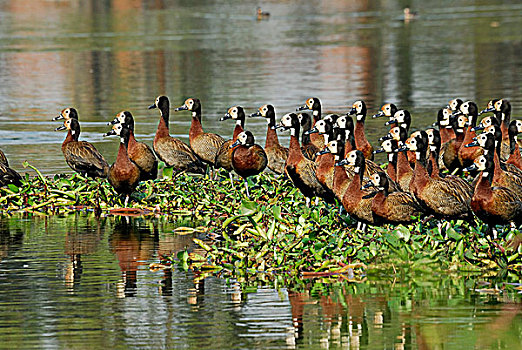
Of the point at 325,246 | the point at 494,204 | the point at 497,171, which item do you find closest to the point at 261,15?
the point at 497,171

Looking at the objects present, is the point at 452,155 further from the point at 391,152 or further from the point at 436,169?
the point at 436,169

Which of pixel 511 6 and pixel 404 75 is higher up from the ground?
pixel 511 6

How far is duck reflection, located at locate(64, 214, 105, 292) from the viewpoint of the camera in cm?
1149

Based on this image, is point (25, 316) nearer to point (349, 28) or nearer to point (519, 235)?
point (519, 235)

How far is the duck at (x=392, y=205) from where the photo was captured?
11.8 metres

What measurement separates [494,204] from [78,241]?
514 centimetres

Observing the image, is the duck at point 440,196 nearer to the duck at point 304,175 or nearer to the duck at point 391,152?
the duck at point 391,152

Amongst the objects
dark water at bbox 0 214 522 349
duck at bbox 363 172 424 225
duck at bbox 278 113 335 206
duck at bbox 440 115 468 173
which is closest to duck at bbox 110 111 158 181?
duck at bbox 278 113 335 206

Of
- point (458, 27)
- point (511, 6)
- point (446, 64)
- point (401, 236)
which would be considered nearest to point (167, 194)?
point (401, 236)

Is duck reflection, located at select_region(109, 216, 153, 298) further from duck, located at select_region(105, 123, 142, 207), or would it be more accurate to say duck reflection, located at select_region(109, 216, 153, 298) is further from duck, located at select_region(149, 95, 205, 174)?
duck, located at select_region(149, 95, 205, 174)

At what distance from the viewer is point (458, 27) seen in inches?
2154

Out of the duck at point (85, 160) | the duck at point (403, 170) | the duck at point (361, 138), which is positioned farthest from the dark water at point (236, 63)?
the duck at point (403, 170)

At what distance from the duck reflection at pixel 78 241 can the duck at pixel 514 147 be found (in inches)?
206

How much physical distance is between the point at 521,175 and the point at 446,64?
2579 cm
